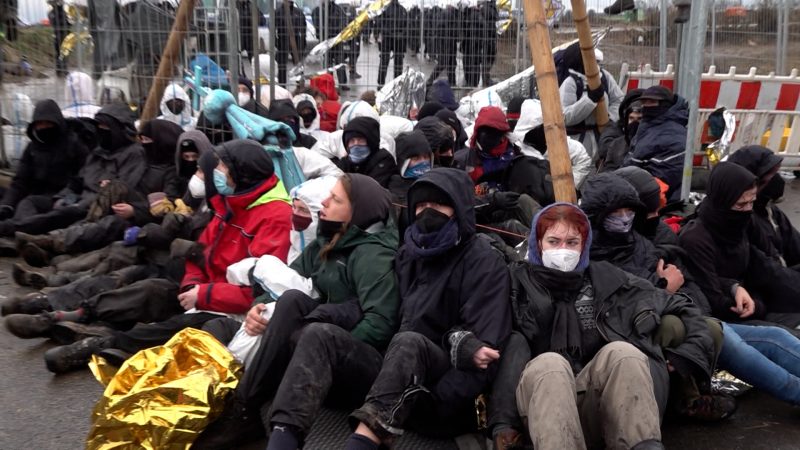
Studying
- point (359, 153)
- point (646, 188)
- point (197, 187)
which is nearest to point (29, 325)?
point (197, 187)

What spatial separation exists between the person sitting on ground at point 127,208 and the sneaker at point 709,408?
410cm

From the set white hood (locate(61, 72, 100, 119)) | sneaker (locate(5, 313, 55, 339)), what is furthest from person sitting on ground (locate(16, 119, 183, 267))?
white hood (locate(61, 72, 100, 119))

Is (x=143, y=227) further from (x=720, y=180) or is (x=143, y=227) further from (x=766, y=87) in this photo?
(x=766, y=87)

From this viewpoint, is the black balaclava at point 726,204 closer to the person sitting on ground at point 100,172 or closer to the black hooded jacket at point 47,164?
the person sitting on ground at point 100,172

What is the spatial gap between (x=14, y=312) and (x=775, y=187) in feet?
16.3

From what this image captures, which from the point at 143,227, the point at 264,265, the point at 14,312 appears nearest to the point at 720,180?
the point at 264,265

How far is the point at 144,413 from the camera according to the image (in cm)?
405

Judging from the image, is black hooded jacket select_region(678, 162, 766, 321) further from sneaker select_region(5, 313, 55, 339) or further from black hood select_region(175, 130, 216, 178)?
sneaker select_region(5, 313, 55, 339)

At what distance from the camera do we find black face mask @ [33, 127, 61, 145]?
25.8 feet

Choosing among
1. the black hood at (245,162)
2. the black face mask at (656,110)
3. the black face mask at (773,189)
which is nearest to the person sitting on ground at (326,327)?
the black hood at (245,162)

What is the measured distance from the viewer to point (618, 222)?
4680 mm

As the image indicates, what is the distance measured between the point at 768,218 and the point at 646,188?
3.22 ft

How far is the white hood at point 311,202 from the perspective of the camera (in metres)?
4.83

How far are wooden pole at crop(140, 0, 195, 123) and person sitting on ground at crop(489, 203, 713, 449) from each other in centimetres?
418
